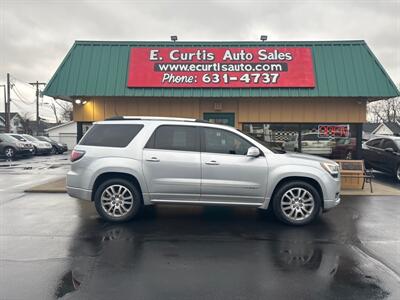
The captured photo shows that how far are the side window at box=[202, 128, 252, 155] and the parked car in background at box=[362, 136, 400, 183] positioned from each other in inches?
353

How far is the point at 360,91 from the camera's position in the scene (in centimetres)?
1050

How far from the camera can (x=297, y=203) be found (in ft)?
21.6

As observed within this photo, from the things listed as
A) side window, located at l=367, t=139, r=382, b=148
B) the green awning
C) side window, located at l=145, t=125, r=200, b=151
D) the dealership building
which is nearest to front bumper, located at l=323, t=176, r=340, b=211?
side window, located at l=145, t=125, r=200, b=151

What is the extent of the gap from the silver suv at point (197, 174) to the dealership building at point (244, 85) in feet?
13.2

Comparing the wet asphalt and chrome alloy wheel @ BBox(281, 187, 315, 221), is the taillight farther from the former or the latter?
chrome alloy wheel @ BBox(281, 187, 315, 221)

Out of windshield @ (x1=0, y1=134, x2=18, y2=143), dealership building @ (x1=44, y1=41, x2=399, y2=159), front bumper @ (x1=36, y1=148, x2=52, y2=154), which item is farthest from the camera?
front bumper @ (x1=36, y1=148, x2=52, y2=154)

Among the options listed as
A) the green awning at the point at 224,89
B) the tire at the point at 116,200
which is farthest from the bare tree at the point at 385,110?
the tire at the point at 116,200

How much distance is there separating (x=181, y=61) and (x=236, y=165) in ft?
18.7

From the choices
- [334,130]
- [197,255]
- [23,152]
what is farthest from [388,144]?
[23,152]

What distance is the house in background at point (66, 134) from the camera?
45.4 metres

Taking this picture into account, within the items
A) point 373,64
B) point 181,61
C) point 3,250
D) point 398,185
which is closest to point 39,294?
point 3,250

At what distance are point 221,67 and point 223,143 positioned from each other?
16.3 ft

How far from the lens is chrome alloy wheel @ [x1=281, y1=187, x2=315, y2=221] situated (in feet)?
21.5

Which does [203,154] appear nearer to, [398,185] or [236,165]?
[236,165]
